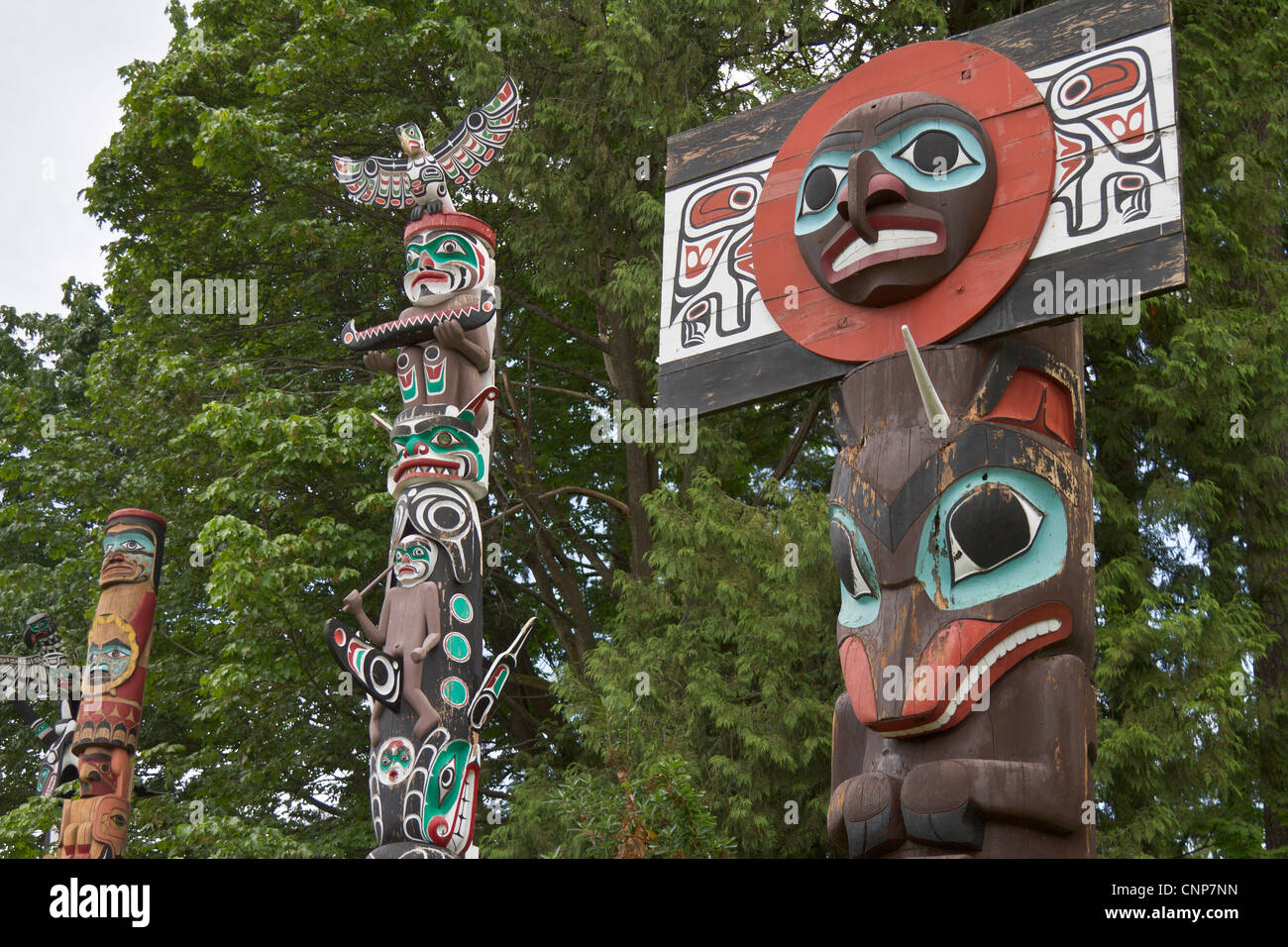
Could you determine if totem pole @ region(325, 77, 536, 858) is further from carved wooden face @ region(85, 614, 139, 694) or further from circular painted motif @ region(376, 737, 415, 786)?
carved wooden face @ region(85, 614, 139, 694)

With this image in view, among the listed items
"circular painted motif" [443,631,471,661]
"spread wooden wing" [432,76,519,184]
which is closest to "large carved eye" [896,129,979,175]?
"circular painted motif" [443,631,471,661]

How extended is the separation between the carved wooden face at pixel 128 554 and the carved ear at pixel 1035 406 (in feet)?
24.5

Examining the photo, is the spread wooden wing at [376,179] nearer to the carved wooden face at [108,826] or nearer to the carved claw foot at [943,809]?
the carved wooden face at [108,826]

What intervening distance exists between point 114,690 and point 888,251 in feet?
23.5

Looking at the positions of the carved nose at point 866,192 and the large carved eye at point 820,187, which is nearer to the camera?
the carved nose at point 866,192

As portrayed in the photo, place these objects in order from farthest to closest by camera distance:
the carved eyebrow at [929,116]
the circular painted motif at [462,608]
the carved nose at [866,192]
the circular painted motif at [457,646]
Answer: the circular painted motif at [462,608] < the circular painted motif at [457,646] < the carved eyebrow at [929,116] < the carved nose at [866,192]

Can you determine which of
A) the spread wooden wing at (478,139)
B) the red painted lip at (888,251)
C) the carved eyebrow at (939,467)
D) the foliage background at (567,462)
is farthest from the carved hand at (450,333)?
the carved eyebrow at (939,467)

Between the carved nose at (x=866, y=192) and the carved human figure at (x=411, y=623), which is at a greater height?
the carved nose at (x=866, y=192)

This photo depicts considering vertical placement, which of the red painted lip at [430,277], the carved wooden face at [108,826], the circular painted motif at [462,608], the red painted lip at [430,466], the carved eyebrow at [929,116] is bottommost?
the carved wooden face at [108,826]

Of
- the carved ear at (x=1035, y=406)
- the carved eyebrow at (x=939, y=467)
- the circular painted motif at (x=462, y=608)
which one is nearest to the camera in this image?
the carved eyebrow at (x=939, y=467)

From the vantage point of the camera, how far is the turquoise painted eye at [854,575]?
5.04 metres

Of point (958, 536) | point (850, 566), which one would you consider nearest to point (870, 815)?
point (850, 566)

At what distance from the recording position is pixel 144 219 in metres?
14.6
